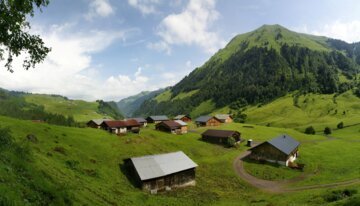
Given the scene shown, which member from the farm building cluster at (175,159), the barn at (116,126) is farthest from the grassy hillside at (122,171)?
the barn at (116,126)

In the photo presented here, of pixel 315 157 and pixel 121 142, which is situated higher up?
pixel 121 142

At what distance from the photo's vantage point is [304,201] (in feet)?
128

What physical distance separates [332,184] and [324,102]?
15982cm

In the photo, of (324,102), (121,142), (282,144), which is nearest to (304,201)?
(282,144)

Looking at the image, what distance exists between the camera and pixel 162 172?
54.4 metres

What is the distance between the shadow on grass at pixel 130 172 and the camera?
5168 cm

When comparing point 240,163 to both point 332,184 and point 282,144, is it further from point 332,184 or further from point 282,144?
point 332,184

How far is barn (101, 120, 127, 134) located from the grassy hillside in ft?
94.9

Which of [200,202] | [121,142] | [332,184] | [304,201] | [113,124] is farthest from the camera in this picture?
[113,124]

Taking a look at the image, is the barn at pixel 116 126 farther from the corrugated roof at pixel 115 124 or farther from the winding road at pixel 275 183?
the winding road at pixel 275 183

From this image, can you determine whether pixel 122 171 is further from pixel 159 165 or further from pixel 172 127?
pixel 172 127

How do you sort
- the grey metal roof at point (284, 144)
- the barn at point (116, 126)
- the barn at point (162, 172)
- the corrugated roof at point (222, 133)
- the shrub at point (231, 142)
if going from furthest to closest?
the barn at point (116, 126) → the corrugated roof at point (222, 133) → the shrub at point (231, 142) → the grey metal roof at point (284, 144) → the barn at point (162, 172)

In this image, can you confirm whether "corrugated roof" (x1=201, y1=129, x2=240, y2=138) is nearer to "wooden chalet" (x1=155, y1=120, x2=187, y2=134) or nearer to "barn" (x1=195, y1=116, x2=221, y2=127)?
"wooden chalet" (x1=155, y1=120, x2=187, y2=134)

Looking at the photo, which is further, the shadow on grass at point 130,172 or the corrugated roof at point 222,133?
the corrugated roof at point 222,133
